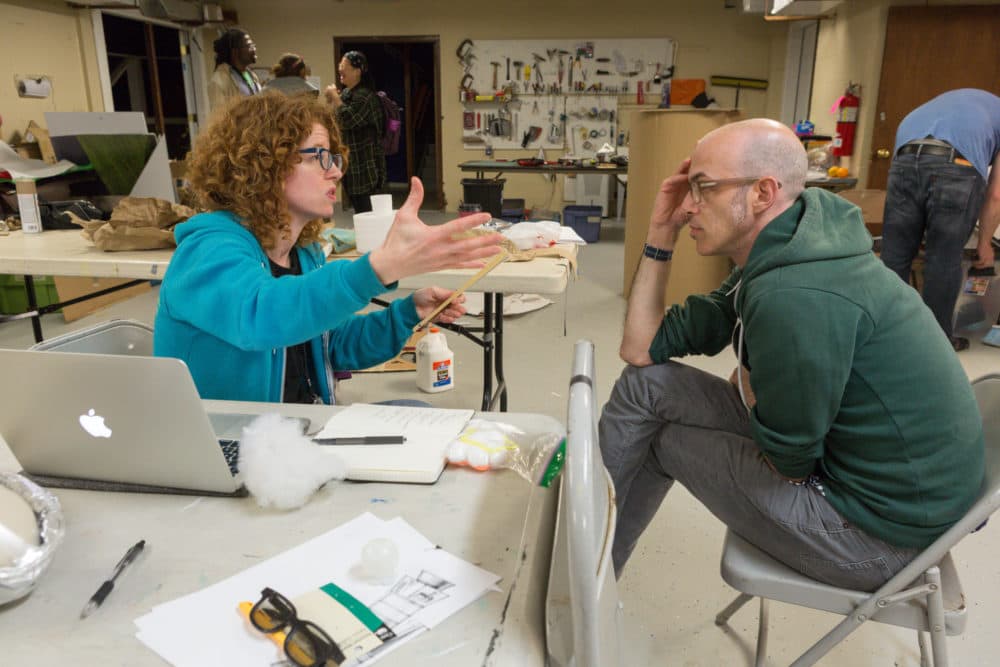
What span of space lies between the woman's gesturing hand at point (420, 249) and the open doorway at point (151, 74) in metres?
7.10

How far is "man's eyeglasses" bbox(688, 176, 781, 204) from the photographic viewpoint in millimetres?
1357

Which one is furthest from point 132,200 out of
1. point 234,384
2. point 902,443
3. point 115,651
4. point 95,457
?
point 902,443

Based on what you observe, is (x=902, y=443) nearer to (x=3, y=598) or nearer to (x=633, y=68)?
(x=3, y=598)

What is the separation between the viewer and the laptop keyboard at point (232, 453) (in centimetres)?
99

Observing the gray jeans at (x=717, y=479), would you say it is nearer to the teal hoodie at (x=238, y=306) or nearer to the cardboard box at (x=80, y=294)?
the teal hoodie at (x=238, y=306)

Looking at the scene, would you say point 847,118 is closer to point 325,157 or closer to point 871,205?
point 871,205

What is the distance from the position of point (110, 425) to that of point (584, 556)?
68cm

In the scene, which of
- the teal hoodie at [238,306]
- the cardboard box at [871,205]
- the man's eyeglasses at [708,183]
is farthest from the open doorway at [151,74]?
the man's eyeglasses at [708,183]

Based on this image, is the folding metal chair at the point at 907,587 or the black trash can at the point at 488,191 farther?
the black trash can at the point at 488,191

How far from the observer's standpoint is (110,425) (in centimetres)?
92

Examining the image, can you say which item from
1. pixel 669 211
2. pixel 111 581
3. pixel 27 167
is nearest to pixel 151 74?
pixel 27 167

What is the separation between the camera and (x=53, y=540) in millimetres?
778

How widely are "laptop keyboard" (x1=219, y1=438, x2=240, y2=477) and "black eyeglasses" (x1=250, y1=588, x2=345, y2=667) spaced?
0.94ft

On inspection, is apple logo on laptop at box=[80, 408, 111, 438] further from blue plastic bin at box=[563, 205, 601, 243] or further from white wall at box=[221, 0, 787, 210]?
white wall at box=[221, 0, 787, 210]
